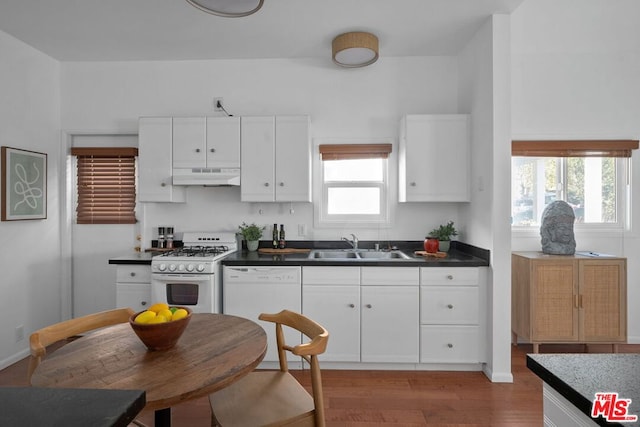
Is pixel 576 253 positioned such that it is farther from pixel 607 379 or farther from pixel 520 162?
pixel 607 379

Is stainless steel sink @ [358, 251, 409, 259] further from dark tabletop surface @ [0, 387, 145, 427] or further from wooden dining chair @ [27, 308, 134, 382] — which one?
dark tabletop surface @ [0, 387, 145, 427]

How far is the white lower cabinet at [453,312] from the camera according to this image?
111 inches

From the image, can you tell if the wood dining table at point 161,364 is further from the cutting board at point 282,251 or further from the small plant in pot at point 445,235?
the small plant in pot at point 445,235

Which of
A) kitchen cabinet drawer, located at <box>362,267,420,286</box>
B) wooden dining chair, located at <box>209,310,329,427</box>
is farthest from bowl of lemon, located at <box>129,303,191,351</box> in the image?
kitchen cabinet drawer, located at <box>362,267,420,286</box>

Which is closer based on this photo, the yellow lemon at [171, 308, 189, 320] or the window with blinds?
the yellow lemon at [171, 308, 189, 320]

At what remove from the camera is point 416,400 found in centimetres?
247

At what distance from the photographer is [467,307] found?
2830 mm

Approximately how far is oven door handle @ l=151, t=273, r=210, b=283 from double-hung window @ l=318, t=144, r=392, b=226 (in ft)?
4.32

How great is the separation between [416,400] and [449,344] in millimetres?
595

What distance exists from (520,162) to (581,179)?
0.64 meters

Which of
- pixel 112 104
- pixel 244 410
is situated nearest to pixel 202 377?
pixel 244 410

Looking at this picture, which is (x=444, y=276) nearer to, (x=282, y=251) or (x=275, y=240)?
(x=282, y=251)

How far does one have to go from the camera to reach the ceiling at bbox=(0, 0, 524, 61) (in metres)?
2.62

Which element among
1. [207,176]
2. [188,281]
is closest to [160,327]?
[188,281]
